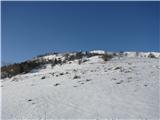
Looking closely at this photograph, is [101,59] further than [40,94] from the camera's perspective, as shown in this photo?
Yes

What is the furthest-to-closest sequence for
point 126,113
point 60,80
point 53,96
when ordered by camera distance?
point 60,80 → point 53,96 → point 126,113

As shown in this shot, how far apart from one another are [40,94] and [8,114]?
3.98 metres

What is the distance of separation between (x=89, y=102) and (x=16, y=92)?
691 cm

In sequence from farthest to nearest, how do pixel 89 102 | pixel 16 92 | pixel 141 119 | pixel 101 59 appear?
pixel 101 59
pixel 16 92
pixel 89 102
pixel 141 119

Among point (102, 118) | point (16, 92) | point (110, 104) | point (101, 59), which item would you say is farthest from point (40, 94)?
point (101, 59)

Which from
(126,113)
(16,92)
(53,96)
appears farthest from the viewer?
(16,92)

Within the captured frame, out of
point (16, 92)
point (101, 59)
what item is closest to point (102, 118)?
point (16, 92)

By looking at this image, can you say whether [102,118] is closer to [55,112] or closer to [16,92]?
[55,112]

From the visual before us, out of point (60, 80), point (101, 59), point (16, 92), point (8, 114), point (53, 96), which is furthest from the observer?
point (101, 59)

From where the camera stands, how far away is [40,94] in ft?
57.7

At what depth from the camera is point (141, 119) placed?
11.8 m

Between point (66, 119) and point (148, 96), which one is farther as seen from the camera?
point (148, 96)

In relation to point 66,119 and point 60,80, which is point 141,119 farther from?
point 60,80

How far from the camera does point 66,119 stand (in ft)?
40.6
